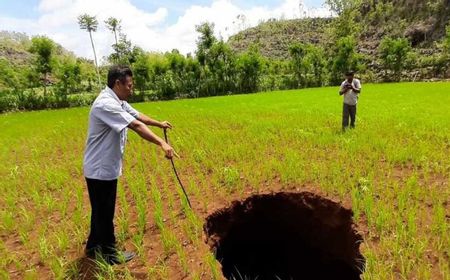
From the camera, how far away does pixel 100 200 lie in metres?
4.02

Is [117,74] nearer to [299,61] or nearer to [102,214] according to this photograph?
[102,214]

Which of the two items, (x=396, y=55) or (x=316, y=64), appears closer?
(x=396, y=55)

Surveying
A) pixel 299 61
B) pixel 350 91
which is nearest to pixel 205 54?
pixel 299 61

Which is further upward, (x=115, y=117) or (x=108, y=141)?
(x=115, y=117)

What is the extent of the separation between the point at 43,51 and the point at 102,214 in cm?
3755

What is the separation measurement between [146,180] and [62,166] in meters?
3.16

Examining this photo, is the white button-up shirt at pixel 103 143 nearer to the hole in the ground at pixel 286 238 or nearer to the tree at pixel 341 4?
the hole in the ground at pixel 286 238

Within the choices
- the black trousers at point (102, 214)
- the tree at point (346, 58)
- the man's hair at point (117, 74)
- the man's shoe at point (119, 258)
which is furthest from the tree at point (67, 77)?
the man's hair at point (117, 74)

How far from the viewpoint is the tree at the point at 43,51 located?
35.7 m

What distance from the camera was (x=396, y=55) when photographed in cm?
4178

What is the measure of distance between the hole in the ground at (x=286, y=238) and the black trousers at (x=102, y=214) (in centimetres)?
132

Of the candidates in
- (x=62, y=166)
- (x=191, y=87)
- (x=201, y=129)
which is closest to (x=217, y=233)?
(x=62, y=166)

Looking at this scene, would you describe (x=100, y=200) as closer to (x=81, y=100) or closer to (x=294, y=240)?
(x=294, y=240)

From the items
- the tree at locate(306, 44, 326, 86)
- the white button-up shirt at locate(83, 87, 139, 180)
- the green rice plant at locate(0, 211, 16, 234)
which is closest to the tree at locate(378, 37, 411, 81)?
the tree at locate(306, 44, 326, 86)
